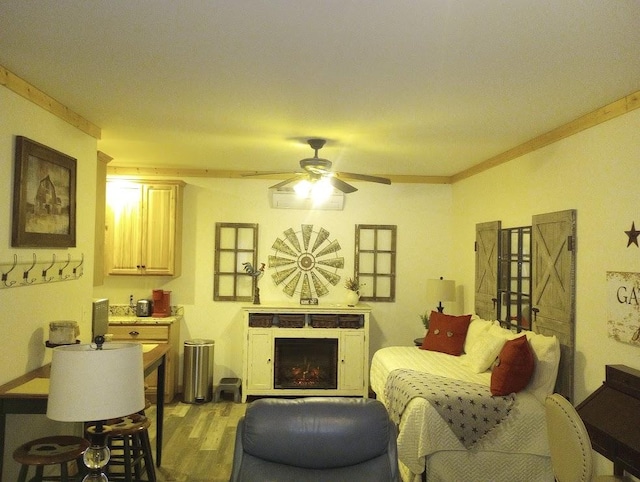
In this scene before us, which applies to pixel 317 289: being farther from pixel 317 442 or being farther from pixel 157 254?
pixel 317 442

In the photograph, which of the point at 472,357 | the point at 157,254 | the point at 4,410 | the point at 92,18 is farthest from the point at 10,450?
the point at 472,357

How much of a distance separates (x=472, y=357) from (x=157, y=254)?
3558 millimetres

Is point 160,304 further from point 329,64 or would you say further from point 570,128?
point 570,128

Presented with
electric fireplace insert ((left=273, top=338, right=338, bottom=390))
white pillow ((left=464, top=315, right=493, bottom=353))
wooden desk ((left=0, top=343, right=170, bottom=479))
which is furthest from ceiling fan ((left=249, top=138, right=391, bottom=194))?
wooden desk ((left=0, top=343, right=170, bottom=479))

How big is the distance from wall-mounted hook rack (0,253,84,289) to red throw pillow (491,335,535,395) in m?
3.16

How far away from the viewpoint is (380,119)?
3.92 m

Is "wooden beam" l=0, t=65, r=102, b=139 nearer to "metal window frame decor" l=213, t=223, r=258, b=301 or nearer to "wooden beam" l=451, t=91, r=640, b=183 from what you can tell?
"metal window frame decor" l=213, t=223, r=258, b=301

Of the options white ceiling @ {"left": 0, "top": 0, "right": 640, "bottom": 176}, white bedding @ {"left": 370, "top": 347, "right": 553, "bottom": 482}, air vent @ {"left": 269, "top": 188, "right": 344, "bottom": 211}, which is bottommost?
white bedding @ {"left": 370, "top": 347, "right": 553, "bottom": 482}

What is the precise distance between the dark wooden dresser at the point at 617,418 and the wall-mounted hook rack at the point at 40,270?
11.2 feet

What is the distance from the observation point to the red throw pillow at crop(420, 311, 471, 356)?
5.26m

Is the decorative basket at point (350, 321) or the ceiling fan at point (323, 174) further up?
the ceiling fan at point (323, 174)

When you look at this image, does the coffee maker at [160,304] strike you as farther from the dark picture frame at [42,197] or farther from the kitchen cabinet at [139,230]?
the dark picture frame at [42,197]

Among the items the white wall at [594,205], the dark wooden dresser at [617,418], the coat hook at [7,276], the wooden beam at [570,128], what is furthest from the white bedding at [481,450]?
the coat hook at [7,276]

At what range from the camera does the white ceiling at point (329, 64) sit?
2.25 meters
